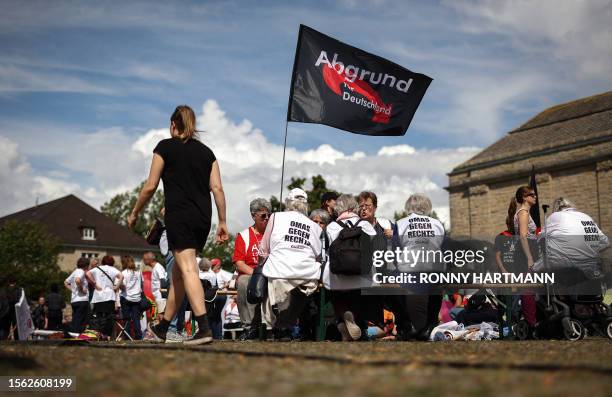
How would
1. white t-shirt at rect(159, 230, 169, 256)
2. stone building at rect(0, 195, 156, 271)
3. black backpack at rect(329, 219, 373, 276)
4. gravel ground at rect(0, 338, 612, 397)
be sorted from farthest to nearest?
stone building at rect(0, 195, 156, 271), white t-shirt at rect(159, 230, 169, 256), black backpack at rect(329, 219, 373, 276), gravel ground at rect(0, 338, 612, 397)

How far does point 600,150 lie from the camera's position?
48719 mm

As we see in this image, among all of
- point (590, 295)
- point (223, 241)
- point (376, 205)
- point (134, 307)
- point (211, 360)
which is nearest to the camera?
point (211, 360)

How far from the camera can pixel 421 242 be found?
991 cm

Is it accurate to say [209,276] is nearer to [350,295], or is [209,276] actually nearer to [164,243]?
[164,243]

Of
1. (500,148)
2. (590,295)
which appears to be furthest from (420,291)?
(500,148)

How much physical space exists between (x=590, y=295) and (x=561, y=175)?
145 feet

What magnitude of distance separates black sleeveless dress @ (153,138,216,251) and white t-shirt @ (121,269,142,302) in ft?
27.9

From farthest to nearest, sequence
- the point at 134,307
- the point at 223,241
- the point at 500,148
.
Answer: the point at 500,148 < the point at 134,307 < the point at 223,241

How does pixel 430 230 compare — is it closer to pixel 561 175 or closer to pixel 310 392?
pixel 310 392

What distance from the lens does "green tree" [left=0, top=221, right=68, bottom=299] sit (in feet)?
222

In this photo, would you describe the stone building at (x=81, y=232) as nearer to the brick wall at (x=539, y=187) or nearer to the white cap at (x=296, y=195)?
the brick wall at (x=539, y=187)

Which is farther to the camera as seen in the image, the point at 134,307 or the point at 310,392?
the point at 134,307

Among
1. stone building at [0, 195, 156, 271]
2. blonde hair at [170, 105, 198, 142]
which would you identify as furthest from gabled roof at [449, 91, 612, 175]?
blonde hair at [170, 105, 198, 142]

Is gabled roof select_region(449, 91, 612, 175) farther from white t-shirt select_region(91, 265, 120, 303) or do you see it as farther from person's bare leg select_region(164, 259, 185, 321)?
person's bare leg select_region(164, 259, 185, 321)
